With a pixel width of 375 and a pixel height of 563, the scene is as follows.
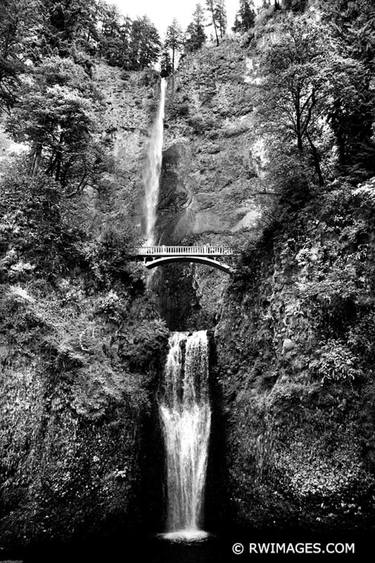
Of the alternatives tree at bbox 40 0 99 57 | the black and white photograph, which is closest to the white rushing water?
the black and white photograph

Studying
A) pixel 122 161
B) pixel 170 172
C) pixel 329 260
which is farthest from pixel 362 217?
pixel 122 161

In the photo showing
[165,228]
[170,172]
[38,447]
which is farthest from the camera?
[170,172]

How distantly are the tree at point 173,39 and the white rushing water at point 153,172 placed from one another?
12.6 metres

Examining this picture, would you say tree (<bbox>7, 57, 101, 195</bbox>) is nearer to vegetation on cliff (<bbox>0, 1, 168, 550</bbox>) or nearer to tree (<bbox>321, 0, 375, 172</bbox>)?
vegetation on cliff (<bbox>0, 1, 168, 550</bbox>)

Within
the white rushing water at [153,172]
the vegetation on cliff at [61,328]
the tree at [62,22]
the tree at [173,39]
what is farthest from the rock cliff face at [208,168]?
the tree at [62,22]

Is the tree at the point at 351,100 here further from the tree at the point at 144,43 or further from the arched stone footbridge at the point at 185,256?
the tree at the point at 144,43

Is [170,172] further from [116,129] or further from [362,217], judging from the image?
[362,217]

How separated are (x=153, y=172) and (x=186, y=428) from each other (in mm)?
24676

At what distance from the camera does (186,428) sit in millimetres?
15352

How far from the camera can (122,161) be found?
34656mm

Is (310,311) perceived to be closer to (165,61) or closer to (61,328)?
(61,328)

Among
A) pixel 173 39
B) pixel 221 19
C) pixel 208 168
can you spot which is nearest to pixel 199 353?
pixel 208 168

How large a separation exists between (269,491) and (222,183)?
2442 cm

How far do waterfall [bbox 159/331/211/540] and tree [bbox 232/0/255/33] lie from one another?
155 feet
